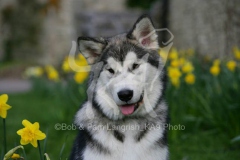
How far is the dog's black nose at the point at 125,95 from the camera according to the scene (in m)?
2.73

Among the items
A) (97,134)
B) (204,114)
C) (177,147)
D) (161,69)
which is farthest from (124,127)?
(204,114)

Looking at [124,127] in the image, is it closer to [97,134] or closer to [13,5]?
[97,134]

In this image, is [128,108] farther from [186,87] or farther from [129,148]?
[186,87]

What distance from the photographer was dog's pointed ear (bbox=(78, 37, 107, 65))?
2.98 meters

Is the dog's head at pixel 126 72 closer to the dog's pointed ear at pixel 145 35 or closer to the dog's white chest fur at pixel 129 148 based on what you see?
the dog's pointed ear at pixel 145 35

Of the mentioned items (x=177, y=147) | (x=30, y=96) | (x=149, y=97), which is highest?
(x=149, y=97)

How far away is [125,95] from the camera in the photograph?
2750mm

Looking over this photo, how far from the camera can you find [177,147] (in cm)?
466

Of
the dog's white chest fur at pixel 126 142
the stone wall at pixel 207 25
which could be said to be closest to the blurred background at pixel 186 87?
the stone wall at pixel 207 25

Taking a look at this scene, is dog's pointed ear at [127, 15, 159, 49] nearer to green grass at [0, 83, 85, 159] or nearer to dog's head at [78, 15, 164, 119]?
dog's head at [78, 15, 164, 119]

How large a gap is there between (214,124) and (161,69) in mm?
2139

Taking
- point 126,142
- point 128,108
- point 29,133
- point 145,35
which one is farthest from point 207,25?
A: point 29,133

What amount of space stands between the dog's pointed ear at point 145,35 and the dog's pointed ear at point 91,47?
21cm

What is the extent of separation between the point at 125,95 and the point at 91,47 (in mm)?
503
